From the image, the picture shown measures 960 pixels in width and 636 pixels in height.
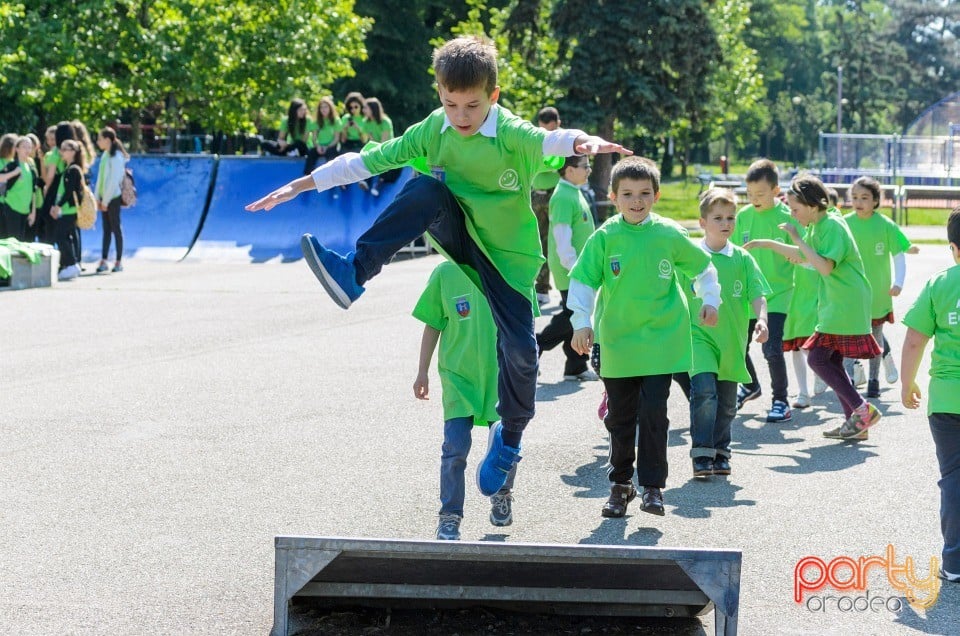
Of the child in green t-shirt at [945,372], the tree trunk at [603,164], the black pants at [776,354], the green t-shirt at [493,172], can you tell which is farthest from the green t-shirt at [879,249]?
the tree trunk at [603,164]

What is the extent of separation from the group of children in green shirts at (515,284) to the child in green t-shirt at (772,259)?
1.78 meters

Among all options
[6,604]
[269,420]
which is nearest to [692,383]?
[269,420]

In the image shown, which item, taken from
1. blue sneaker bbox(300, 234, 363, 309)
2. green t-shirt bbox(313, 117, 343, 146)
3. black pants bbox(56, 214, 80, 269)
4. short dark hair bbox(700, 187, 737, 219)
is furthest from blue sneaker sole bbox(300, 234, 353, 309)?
green t-shirt bbox(313, 117, 343, 146)

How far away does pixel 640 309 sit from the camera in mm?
6586

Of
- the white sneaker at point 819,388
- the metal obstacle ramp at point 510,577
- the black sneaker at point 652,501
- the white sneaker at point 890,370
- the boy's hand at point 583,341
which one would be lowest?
the white sneaker at point 819,388

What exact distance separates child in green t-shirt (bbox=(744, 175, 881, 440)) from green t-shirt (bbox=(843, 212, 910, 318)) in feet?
5.63

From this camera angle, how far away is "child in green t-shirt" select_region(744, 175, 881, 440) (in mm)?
9055

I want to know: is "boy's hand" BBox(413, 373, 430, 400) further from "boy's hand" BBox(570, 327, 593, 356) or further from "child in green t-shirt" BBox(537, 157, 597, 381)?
"child in green t-shirt" BBox(537, 157, 597, 381)

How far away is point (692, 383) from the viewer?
25.4 ft

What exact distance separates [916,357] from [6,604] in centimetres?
377

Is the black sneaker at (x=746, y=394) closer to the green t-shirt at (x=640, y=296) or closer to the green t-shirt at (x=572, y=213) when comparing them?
the green t-shirt at (x=572, y=213)

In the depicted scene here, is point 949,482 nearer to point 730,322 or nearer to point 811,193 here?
point 730,322

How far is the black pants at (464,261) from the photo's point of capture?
5.56 m

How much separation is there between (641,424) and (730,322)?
1.45 metres
